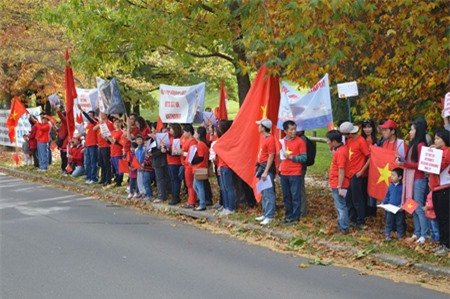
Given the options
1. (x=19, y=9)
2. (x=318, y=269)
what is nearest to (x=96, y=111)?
(x=19, y=9)

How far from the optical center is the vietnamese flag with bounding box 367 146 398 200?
995 cm

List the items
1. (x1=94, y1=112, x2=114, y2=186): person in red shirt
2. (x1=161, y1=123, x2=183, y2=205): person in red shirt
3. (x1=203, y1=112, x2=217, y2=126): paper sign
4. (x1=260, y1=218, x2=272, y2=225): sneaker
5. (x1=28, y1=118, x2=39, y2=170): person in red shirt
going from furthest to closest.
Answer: (x1=28, y1=118, x2=39, y2=170): person in red shirt, (x1=94, y1=112, x2=114, y2=186): person in red shirt, (x1=203, y1=112, x2=217, y2=126): paper sign, (x1=161, y1=123, x2=183, y2=205): person in red shirt, (x1=260, y1=218, x2=272, y2=225): sneaker

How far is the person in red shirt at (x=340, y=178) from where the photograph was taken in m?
10.1

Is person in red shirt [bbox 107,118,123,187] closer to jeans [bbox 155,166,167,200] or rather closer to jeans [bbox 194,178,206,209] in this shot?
jeans [bbox 155,166,167,200]

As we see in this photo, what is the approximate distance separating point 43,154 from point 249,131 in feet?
35.8

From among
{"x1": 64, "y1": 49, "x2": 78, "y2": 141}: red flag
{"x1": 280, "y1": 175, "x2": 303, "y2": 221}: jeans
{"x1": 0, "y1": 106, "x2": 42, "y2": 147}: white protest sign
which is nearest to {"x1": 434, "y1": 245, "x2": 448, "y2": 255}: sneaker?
{"x1": 280, "y1": 175, "x2": 303, "y2": 221}: jeans

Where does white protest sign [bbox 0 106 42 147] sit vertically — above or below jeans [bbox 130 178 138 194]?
above

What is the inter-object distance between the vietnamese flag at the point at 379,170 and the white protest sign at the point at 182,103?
16.1 ft

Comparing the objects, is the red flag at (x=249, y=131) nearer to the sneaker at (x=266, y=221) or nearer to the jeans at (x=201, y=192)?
the jeans at (x=201, y=192)

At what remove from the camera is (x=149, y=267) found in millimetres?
8234

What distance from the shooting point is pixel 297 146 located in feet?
35.3

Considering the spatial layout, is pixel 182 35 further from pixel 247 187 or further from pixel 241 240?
pixel 241 240

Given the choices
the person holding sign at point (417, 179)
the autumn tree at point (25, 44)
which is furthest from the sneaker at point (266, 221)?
the autumn tree at point (25, 44)

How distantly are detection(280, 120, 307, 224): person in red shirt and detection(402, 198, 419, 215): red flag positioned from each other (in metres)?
2.16
